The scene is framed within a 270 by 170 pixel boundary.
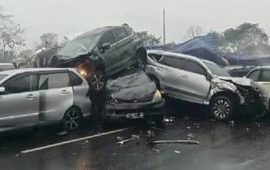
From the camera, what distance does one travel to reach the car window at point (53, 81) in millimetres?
13270

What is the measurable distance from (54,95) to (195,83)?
15.5 feet

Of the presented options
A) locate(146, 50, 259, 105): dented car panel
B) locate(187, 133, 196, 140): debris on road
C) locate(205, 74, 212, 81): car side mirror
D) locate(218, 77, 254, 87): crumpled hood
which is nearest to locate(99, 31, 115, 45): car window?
locate(146, 50, 259, 105): dented car panel

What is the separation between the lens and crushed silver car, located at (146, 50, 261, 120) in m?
15.7

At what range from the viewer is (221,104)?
15727 millimetres

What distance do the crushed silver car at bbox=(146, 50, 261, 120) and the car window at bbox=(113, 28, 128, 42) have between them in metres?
1.17

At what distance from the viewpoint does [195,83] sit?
1609cm

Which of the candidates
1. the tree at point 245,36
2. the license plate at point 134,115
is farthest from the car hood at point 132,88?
the tree at point 245,36

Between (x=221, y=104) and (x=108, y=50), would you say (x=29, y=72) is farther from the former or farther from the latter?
(x=221, y=104)

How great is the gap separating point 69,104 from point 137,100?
175cm

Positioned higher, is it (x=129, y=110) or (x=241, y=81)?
(x=241, y=81)

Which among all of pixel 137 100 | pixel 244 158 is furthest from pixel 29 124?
pixel 244 158

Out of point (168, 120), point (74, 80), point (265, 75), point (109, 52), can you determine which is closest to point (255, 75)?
point (265, 75)

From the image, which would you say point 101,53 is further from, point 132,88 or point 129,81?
point 132,88

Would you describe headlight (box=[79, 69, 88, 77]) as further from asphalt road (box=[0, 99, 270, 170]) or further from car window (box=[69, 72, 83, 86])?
asphalt road (box=[0, 99, 270, 170])
